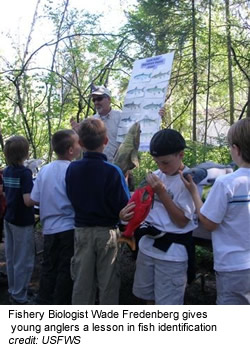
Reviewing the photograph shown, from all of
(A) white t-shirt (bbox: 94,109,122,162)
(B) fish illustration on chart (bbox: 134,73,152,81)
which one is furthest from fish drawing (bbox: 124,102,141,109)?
(B) fish illustration on chart (bbox: 134,73,152,81)

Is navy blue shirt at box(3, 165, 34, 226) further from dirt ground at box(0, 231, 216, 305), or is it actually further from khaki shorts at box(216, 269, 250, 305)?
khaki shorts at box(216, 269, 250, 305)

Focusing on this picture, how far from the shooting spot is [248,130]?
2.02m

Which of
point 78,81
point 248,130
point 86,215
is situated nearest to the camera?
point 248,130

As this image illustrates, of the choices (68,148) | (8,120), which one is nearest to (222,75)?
(8,120)

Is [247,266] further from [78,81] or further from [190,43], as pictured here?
[78,81]

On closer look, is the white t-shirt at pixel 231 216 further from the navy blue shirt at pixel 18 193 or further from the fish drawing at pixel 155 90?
the fish drawing at pixel 155 90

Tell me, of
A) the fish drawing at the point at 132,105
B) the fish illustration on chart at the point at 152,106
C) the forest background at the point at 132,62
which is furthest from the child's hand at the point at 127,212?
the forest background at the point at 132,62

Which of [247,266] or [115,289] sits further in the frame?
[115,289]

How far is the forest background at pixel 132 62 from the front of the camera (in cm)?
669

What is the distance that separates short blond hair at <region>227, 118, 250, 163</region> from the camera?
202 centimetres

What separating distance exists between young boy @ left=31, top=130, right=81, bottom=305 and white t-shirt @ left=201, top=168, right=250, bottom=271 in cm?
134

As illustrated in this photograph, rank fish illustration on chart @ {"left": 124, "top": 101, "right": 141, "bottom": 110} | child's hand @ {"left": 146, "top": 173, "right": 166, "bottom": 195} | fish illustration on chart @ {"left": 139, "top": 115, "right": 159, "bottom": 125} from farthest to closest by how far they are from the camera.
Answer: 1. fish illustration on chart @ {"left": 124, "top": 101, "right": 141, "bottom": 110}
2. fish illustration on chart @ {"left": 139, "top": 115, "right": 159, "bottom": 125}
3. child's hand @ {"left": 146, "top": 173, "right": 166, "bottom": 195}

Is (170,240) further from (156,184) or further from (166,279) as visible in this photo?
(156,184)

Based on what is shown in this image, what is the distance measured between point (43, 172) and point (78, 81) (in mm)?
5974
